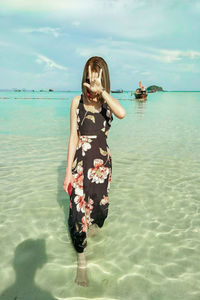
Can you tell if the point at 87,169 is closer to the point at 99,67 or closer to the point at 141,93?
the point at 99,67

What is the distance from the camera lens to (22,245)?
3.66m

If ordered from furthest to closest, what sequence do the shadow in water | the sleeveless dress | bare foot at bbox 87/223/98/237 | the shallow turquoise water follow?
1. bare foot at bbox 87/223/98/237
2. the sleeveless dress
3. the shallow turquoise water
4. the shadow in water

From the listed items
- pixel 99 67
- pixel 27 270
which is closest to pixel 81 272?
pixel 27 270

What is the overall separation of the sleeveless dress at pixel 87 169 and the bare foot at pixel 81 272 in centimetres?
12

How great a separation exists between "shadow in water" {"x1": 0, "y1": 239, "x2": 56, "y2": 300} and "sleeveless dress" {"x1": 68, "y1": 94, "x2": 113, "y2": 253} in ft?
2.11

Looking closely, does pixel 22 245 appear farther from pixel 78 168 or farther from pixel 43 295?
pixel 78 168

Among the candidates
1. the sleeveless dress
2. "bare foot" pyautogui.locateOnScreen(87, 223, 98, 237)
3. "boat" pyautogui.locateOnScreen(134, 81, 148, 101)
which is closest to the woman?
the sleeveless dress

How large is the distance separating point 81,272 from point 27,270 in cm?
74

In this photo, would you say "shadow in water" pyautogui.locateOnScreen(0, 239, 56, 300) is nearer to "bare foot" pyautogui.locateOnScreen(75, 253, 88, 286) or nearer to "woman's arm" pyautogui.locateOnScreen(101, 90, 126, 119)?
"bare foot" pyautogui.locateOnScreen(75, 253, 88, 286)

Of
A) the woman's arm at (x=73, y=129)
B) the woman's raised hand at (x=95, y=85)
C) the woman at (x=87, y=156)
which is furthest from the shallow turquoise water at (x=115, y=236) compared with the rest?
the woman's raised hand at (x=95, y=85)

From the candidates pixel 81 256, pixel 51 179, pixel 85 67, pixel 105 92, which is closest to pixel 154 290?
pixel 81 256

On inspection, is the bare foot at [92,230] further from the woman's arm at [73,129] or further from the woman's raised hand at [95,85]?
the woman's raised hand at [95,85]

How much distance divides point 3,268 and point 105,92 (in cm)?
265

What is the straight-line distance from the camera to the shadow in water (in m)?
2.78
